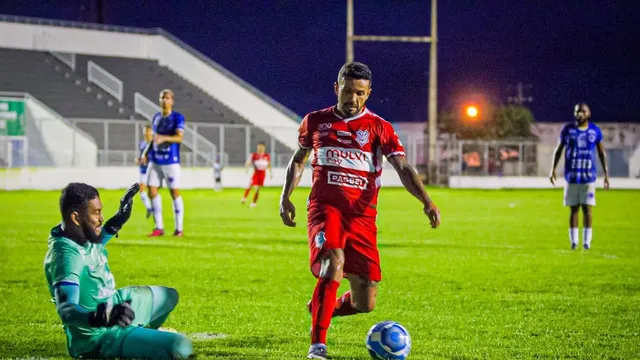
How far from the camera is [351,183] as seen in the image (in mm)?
6465

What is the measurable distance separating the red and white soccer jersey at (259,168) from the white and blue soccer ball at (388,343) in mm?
23026

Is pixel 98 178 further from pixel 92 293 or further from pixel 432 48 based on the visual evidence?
pixel 92 293

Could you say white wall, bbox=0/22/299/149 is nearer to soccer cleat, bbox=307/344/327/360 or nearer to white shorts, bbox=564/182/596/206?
white shorts, bbox=564/182/596/206

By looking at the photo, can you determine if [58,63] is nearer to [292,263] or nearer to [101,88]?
[101,88]

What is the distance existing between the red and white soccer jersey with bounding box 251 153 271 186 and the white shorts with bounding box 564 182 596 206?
15.4 metres

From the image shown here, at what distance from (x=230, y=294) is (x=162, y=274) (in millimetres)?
1924

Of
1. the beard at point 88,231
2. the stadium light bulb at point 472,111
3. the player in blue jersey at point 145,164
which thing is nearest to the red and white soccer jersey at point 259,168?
the player in blue jersey at point 145,164

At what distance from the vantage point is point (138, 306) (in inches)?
237

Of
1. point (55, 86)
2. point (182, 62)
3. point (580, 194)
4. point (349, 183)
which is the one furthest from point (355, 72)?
point (182, 62)

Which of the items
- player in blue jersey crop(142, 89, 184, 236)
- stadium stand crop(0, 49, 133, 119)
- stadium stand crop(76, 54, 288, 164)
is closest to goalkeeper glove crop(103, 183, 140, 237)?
player in blue jersey crop(142, 89, 184, 236)

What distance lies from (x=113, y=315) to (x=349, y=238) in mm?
1906

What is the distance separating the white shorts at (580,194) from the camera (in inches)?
575

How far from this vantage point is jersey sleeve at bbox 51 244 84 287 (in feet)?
17.4

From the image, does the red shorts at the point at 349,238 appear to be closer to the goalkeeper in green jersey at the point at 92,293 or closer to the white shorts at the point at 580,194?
the goalkeeper in green jersey at the point at 92,293
